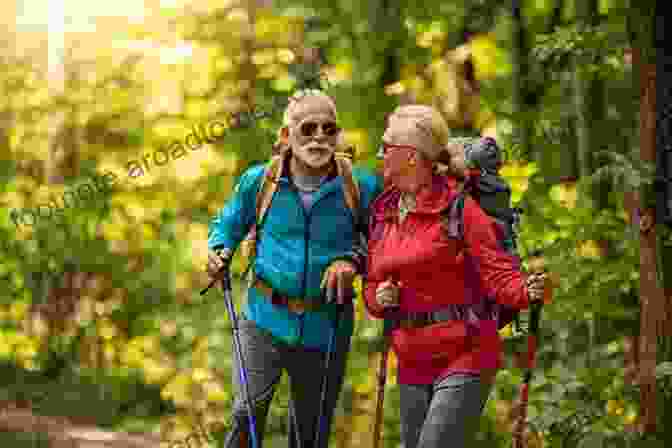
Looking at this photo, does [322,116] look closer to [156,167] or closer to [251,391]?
[251,391]

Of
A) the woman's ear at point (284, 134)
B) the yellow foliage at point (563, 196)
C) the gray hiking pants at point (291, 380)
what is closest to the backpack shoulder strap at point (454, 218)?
the gray hiking pants at point (291, 380)

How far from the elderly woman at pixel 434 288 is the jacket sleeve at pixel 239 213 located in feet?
2.77

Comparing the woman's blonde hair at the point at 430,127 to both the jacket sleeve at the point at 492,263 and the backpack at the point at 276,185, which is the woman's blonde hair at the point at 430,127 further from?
the backpack at the point at 276,185

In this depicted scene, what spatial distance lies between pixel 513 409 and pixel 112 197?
19.9ft

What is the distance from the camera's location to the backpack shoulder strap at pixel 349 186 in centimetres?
549

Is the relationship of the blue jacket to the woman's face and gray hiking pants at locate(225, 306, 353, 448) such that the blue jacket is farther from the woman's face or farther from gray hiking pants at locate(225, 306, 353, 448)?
the woman's face

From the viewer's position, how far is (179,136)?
1266 centimetres

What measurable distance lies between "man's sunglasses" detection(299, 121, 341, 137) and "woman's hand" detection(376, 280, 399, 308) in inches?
36.5

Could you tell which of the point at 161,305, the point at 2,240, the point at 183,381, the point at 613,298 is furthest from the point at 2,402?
the point at 613,298

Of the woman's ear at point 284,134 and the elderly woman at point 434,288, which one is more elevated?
the woman's ear at point 284,134

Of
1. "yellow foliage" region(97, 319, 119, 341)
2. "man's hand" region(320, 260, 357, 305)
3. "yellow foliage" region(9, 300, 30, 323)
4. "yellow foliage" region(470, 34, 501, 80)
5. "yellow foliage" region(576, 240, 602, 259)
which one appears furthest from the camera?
"yellow foliage" region(97, 319, 119, 341)

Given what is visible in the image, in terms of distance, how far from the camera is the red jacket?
15.7 feet

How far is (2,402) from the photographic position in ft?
35.9

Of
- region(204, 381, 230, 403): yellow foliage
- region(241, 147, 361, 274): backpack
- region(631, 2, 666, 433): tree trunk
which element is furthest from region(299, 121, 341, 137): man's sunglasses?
region(204, 381, 230, 403): yellow foliage
